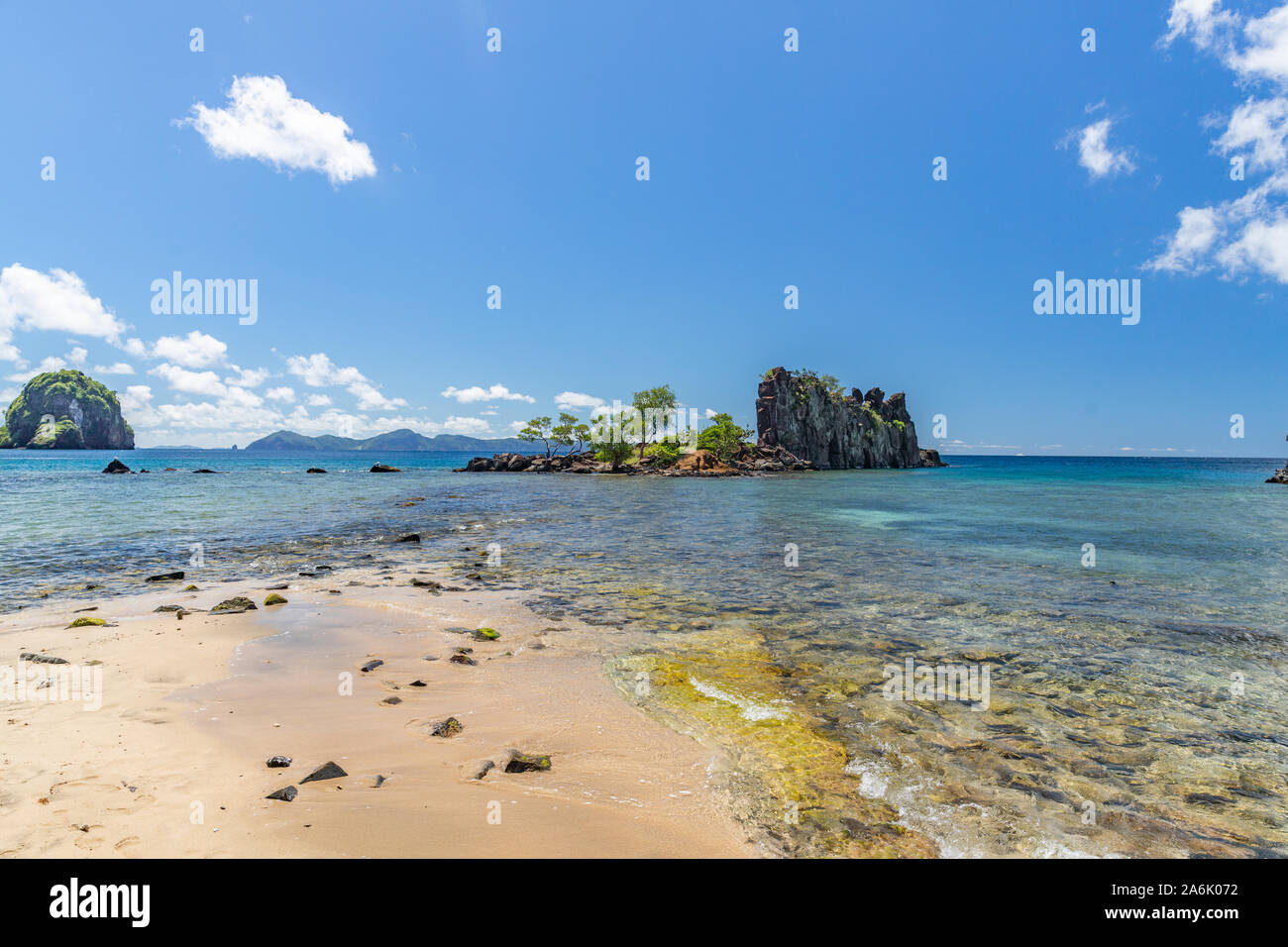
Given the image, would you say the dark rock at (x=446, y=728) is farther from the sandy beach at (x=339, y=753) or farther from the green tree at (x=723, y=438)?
the green tree at (x=723, y=438)

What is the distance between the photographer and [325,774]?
5.80m

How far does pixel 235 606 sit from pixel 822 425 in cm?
15354

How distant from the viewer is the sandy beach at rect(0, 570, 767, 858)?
4785 mm

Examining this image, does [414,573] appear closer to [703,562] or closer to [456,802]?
[703,562]

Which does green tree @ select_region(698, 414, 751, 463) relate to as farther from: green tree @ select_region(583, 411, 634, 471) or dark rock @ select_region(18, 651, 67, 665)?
dark rock @ select_region(18, 651, 67, 665)

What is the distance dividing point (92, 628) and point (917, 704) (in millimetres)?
16679

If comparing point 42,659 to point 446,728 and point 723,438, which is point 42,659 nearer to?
point 446,728

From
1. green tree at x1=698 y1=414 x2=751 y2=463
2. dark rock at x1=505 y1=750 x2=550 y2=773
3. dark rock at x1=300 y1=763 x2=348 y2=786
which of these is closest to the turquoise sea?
dark rock at x1=505 y1=750 x2=550 y2=773

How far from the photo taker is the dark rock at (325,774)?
18.8 ft

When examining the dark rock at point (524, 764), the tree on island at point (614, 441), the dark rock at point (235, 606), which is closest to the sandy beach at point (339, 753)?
the dark rock at point (524, 764)

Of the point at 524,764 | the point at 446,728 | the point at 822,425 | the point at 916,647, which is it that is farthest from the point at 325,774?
the point at 822,425

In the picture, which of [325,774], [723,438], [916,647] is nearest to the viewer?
[325,774]
